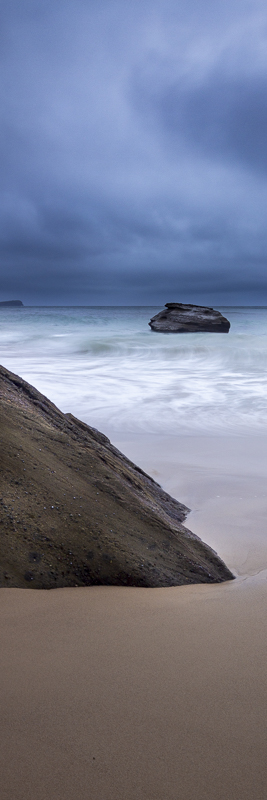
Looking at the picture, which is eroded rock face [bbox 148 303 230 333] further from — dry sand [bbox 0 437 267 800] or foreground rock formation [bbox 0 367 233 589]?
dry sand [bbox 0 437 267 800]

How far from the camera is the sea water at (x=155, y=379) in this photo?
736cm

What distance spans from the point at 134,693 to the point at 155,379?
38.4ft

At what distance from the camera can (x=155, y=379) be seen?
12969mm

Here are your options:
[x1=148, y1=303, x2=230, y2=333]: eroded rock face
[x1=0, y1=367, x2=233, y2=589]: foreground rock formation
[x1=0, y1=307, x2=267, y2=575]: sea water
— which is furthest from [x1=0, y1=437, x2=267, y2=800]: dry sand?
[x1=148, y1=303, x2=230, y2=333]: eroded rock face

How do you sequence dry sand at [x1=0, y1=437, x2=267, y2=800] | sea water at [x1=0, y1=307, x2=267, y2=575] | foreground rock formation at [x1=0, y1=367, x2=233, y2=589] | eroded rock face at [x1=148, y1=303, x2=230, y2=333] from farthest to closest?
eroded rock face at [x1=148, y1=303, x2=230, y2=333] → sea water at [x1=0, y1=307, x2=267, y2=575] → foreground rock formation at [x1=0, y1=367, x2=233, y2=589] → dry sand at [x1=0, y1=437, x2=267, y2=800]

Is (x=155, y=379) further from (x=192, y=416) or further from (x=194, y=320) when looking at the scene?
(x=194, y=320)

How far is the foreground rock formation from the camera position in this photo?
1.82 meters

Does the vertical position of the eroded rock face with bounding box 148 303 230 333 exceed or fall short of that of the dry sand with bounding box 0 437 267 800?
it exceeds it

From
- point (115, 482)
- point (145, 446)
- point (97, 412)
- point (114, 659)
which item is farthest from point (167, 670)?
point (97, 412)

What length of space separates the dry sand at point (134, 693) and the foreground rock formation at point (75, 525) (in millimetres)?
70

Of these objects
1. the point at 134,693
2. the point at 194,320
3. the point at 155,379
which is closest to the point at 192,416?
the point at 155,379

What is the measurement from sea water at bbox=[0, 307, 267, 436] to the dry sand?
4.63 metres

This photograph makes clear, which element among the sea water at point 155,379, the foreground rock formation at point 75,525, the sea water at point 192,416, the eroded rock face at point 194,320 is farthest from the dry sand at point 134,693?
the eroded rock face at point 194,320

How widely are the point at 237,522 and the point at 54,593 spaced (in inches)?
60.6
